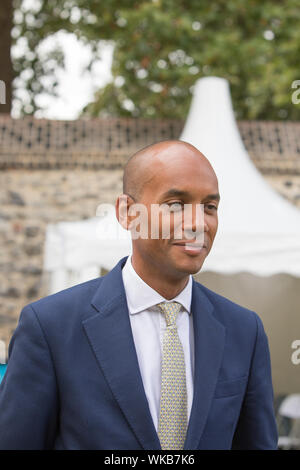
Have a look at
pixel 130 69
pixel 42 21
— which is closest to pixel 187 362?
pixel 130 69

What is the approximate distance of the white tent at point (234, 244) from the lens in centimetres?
379

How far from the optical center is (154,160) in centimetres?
112

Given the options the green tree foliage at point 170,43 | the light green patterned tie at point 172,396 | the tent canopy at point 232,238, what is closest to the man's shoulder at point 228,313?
the light green patterned tie at point 172,396

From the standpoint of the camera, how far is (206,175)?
110 centimetres

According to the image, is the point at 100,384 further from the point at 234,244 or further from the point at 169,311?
the point at 234,244

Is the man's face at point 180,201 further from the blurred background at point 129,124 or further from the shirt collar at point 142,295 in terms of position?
the blurred background at point 129,124

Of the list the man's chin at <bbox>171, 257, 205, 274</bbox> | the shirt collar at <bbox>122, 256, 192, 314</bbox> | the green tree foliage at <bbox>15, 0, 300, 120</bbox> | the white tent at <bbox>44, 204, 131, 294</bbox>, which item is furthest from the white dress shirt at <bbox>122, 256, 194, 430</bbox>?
the green tree foliage at <bbox>15, 0, 300, 120</bbox>

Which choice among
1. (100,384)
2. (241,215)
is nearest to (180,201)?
(100,384)

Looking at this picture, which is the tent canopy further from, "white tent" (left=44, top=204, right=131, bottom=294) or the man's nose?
the man's nose

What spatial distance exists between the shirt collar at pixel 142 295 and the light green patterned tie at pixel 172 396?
0.07 metres

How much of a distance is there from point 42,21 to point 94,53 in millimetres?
1198

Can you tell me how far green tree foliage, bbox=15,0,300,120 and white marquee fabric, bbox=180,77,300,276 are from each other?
10.4 ft

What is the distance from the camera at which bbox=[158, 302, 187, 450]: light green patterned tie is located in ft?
3.52

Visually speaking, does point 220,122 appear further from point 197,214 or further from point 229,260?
point 197,214
